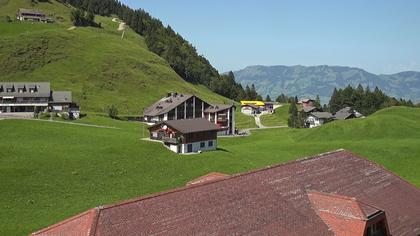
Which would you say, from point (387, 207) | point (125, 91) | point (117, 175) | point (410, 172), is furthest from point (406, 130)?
point (125, 91)

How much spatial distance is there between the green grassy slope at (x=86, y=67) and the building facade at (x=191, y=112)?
737 inches

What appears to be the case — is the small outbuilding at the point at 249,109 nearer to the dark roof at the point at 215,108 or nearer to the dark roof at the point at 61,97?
the dark roof at the point at 215,108

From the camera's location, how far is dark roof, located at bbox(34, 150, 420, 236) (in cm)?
2156

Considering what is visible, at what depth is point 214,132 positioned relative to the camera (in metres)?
82.0

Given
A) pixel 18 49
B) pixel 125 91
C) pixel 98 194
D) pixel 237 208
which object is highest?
pixel 18 49

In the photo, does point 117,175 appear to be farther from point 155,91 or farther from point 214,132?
point 155,91

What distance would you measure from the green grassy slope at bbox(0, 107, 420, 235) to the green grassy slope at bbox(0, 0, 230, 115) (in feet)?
121

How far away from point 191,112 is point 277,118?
60.8 m

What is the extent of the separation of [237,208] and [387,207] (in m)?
12.0

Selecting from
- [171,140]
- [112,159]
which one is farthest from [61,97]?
[112,159]

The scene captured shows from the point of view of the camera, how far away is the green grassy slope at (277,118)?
15388cm

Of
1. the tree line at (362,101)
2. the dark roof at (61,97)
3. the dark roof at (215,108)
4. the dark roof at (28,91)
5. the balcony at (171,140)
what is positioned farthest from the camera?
the tree line at (362,101)

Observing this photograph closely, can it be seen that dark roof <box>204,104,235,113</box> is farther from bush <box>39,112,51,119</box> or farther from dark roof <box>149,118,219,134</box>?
bush <box>39,112,51,119</box>

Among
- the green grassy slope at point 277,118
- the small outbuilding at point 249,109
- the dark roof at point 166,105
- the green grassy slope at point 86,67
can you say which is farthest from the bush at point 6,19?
the green grassy slope at point 277,118
